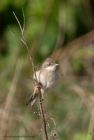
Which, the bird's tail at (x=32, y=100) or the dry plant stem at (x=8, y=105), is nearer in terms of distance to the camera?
the bird's tail at (x=32, y=100)

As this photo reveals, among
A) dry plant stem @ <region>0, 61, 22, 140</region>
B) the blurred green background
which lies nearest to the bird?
dry plant stem @ <region>0, 61, 22, 140</region>

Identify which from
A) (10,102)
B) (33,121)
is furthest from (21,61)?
(33,121)

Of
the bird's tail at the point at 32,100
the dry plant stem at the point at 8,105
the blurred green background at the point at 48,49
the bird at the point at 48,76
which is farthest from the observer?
the blurred green background at the point at 48,49

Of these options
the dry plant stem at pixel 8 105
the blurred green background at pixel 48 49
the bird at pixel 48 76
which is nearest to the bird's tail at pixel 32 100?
the bird at pixel 48 76

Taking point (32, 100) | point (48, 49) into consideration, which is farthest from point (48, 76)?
point (48, 49)

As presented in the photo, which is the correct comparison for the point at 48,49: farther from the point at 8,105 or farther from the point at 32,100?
the point at 32,100

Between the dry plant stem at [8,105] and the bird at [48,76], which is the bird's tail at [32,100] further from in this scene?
the dry plant stem at [8,105]

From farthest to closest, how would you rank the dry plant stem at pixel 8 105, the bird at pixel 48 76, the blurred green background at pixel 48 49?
the blurred green background at pixel 48 49 → the dry plant stem at pixel 8 105 → the bird at pixel 48 76

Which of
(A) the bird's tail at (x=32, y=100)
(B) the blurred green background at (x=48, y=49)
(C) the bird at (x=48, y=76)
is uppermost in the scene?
(A) the bird's tail at (x=32, y=100)

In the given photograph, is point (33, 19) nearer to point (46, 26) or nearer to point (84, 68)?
point (46, 26)
